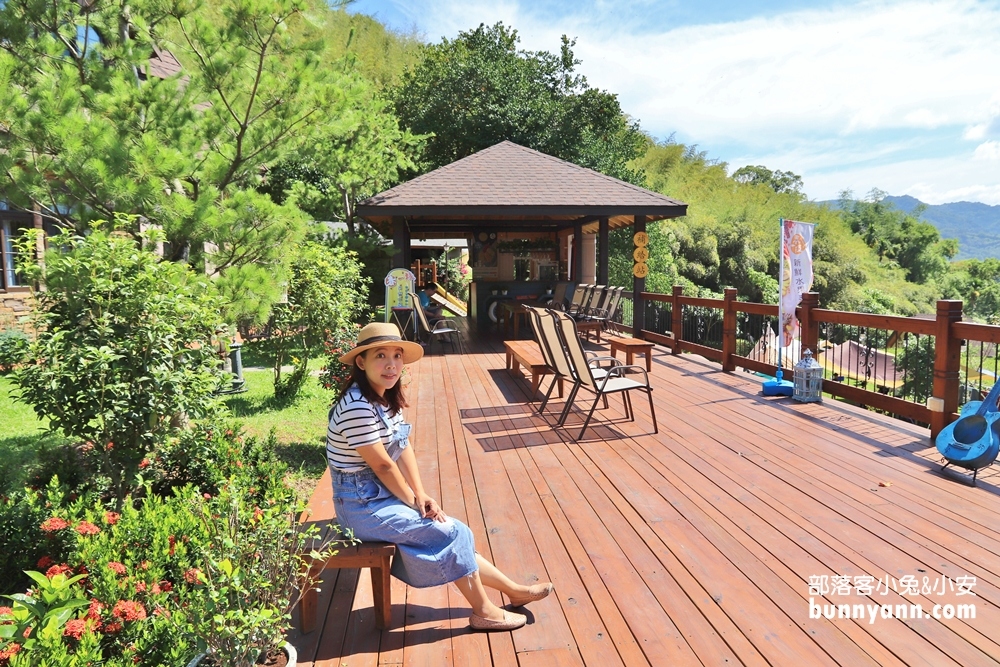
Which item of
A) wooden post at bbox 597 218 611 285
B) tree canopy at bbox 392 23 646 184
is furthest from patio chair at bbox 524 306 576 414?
tree canopy at bbox 392 23 646 184

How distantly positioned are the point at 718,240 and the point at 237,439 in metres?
31.0

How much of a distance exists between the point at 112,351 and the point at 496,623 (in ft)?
7.36

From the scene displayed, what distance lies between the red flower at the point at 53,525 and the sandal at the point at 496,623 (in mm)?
2099

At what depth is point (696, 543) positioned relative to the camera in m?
3.06

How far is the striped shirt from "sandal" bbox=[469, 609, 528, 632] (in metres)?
0.72

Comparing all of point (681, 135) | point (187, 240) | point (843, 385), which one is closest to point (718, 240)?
point (681, 135)

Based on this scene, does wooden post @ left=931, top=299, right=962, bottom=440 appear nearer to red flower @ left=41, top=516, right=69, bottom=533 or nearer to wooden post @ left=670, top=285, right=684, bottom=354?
wooden post @ left=670, top=285, right=684, bottom=354

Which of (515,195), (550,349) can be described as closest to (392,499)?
(550,349)

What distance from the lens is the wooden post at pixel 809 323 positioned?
643 centimetres

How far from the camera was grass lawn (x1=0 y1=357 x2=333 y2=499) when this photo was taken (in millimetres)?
5035

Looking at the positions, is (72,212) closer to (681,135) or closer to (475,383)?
(475,383)

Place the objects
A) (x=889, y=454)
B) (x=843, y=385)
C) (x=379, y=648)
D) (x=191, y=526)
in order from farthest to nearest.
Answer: (x=843, y=385), (x=889, y=454), (x=191, y=526), (x=379, y=648)

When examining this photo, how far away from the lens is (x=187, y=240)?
486 cm

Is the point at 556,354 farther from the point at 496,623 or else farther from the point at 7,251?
A: the point at 7,251
